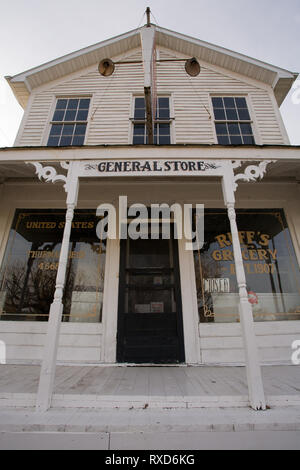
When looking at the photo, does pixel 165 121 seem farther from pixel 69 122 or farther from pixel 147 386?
pixel 147 386

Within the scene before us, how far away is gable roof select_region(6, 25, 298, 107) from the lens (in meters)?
7.07

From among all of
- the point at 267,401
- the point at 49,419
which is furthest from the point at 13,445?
the point at 267,401

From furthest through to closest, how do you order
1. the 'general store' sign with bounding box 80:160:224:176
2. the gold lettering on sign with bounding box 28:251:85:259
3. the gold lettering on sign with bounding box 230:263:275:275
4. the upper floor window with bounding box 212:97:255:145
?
the upper floor window with bounding box 212:97:255:145 → the gold lettering on sign with bounding box 28:251:85:259 → the gold lettering on sign with bounding box 230:263:275:275 → the 'general store' sign with bounding box 80:160:224:176

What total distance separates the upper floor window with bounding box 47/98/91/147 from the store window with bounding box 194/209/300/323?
4.63 metres

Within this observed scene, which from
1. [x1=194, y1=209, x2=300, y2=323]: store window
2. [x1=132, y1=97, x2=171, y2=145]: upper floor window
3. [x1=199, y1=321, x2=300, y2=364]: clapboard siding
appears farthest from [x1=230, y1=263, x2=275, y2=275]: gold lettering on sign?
[x1=132, y1=97, x2=171, y2=145]: upper floor window

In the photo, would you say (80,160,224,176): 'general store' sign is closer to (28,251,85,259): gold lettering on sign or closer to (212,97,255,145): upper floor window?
(28,251,85,259): gold lettering on sign

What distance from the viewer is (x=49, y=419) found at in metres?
2.34

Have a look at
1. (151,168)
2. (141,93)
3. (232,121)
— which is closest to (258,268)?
(151,168)

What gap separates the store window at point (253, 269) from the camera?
15.9 ft

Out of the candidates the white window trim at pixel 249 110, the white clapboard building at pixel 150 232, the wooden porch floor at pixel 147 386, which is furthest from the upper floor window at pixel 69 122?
the wooden porch floor at pixel 147 386

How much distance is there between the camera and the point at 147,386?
3.12 metres

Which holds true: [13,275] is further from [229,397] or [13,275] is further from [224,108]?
[224,108]

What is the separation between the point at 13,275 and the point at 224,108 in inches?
299

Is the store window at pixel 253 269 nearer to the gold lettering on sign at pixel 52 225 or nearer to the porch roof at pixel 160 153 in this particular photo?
the porch roof at pixel 160 153
